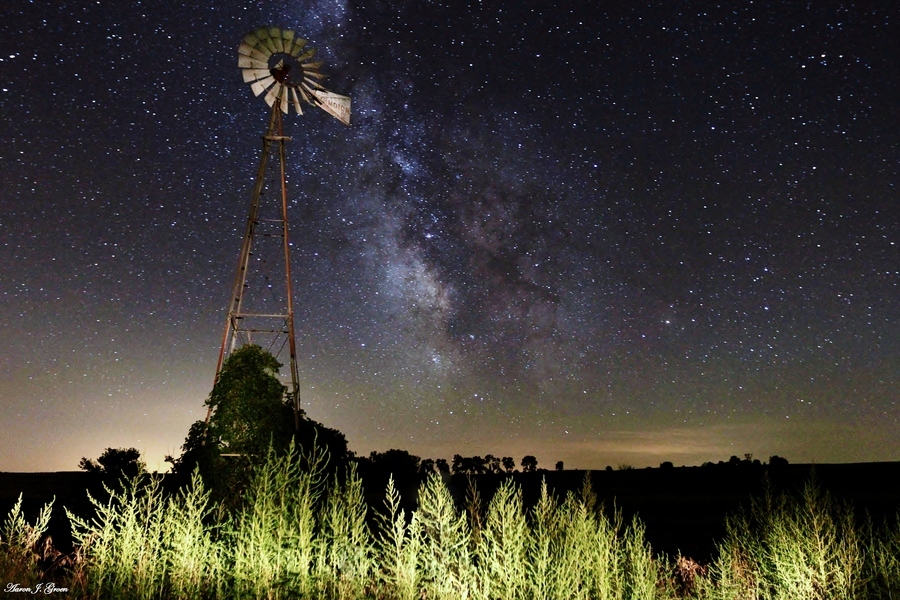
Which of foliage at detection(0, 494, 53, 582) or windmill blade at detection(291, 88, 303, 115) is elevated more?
windmill blade at detection(291, 88, 303, 115)

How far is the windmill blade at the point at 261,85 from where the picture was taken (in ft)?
50.8

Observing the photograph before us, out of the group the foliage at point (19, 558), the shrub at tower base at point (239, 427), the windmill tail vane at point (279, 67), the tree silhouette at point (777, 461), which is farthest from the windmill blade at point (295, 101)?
the tree silhouette at point (777, 461)

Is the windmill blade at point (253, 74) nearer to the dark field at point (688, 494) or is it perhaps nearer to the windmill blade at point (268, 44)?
the windmill blade at point (268, 44)

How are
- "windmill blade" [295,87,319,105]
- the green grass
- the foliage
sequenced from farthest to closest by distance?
"windmill blade" [295,87,319,105]
the foliage
the green grass

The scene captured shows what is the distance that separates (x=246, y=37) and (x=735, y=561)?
559 inches

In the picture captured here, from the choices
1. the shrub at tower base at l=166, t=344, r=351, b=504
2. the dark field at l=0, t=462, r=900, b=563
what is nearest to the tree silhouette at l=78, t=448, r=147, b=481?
the dark field at l=0, t=462, r=900, b=563

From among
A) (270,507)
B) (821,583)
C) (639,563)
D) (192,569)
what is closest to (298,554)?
(270,507)

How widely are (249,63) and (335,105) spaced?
7.44ft

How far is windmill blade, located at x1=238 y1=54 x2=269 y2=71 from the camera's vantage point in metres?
15.3

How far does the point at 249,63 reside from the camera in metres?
15.4

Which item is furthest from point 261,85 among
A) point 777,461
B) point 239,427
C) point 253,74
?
point 777,461

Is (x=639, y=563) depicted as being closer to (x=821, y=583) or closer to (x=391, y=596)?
(x=821, y=583)

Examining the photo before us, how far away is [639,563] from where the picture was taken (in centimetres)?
823

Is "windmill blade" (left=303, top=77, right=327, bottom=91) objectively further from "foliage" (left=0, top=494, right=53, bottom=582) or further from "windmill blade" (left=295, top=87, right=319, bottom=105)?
"foliage" (left=0, top=494, right=53, bottom=582)
